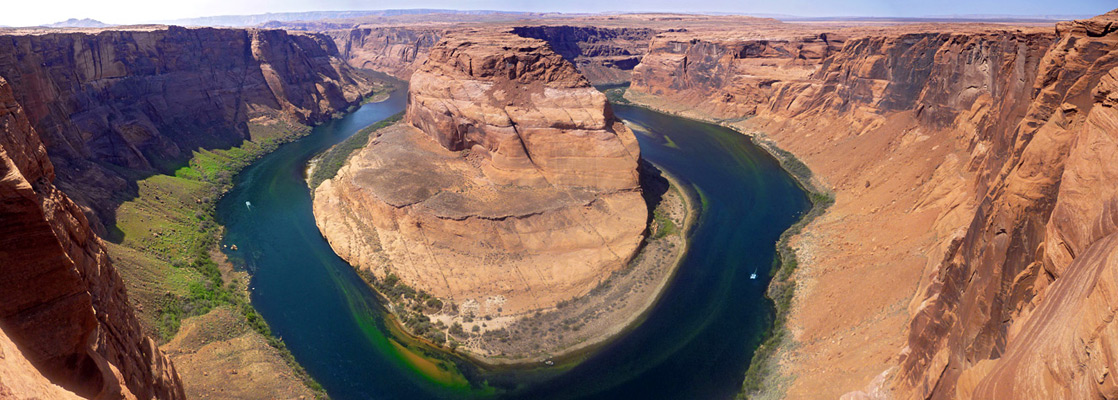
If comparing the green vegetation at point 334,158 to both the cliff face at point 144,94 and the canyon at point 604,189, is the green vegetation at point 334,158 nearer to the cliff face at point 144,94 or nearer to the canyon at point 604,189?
the canyon at point 604,189

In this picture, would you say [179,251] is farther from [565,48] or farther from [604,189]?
[565,48]

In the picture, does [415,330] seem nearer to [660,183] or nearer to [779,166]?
[660,183]

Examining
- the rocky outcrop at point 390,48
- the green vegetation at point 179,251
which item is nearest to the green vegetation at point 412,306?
the green vegetation at point 179,251

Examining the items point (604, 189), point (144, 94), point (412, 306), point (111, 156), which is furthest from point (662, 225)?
point (144, 94)

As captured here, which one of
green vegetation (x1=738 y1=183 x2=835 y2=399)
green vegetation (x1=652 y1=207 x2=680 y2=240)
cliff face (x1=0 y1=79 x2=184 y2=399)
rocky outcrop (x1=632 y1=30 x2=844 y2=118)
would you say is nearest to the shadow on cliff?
green vegetation (x1=652 y1=207 x2=680 y2=240)

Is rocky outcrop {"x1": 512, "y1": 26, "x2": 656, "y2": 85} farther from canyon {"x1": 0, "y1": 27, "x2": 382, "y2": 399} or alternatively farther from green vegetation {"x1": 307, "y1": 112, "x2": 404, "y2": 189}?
green vegetation {"x1": 307, "y1": 112, "x2": 404, "y2": 189}

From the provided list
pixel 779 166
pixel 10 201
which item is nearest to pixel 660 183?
pixel 779 166
